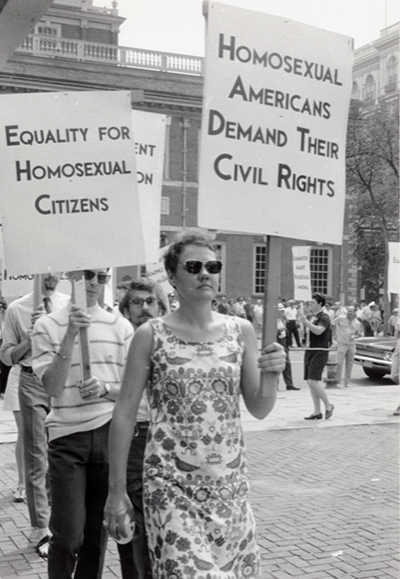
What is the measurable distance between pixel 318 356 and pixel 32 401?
6.50 meters

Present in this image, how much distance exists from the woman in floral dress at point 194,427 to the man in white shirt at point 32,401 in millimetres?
2423

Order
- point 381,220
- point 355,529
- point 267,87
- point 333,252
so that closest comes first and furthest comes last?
point 267,87 → point 355,529 → point 381,220 → point 333,252

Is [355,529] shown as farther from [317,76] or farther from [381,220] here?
[381,220]

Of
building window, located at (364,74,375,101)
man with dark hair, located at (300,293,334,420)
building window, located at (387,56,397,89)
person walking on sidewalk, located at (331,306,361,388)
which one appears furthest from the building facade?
building window, located at (364,74,375,101)

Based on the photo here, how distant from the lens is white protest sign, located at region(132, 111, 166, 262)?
6062 millimetres

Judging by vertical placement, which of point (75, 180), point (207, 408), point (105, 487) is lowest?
point (105, 487)

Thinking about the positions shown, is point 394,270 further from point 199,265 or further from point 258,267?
point 258,267

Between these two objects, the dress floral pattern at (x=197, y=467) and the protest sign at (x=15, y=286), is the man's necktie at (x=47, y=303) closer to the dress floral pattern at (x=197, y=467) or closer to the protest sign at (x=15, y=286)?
the protest sign at (x=15, y=286)

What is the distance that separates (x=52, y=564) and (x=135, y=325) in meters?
1.30

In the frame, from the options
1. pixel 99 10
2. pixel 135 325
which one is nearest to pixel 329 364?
pixel 135 325

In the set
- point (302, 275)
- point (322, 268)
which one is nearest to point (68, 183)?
point (302, 275)

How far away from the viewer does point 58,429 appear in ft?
12.8

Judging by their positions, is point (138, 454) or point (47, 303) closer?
Result: point (138, 454)

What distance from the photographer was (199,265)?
3.05 metres
